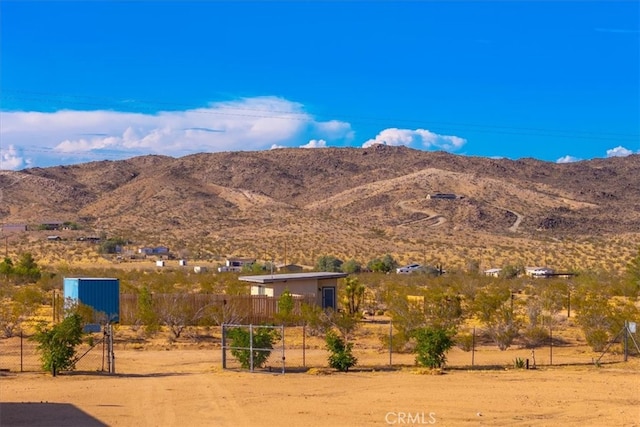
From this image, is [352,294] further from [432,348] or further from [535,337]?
[432,348]

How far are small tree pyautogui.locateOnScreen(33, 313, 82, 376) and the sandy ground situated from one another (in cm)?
55

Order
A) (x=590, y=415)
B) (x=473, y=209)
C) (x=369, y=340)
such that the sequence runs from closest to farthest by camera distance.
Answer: (x=590, y=415) < (x=369, y=340) < (x=473, y=209)

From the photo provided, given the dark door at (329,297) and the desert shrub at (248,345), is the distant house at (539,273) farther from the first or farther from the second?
the desert shrub at (248,345)

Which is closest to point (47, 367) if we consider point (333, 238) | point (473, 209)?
point (333, 238)

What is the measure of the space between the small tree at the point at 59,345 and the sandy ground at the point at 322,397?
0.55 metres

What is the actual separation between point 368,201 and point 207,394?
11207 centimetres

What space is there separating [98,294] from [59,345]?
1291cm

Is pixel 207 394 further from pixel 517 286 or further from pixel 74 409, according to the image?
pixel 517 286

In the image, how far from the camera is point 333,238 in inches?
4129

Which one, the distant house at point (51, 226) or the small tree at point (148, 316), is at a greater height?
the distant house at point (51, 226)
